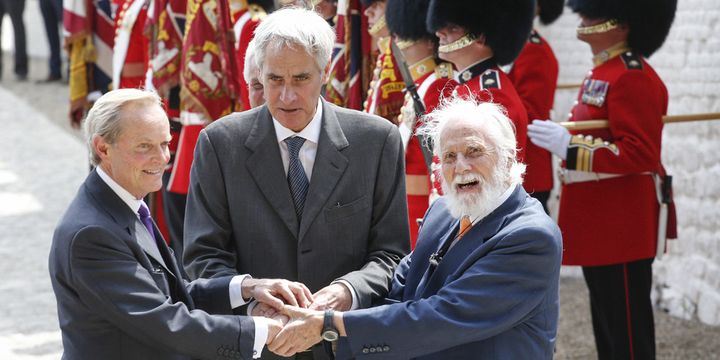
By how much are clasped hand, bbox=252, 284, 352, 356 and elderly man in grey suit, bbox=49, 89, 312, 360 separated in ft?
0.08

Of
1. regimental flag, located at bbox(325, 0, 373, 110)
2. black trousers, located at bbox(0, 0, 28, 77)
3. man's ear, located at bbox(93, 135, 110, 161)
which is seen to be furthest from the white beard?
black trousers, located at bbox(0, 0, 28, 77)

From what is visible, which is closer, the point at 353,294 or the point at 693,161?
the point at 353,294

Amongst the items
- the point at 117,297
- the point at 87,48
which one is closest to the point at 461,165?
the point at 117,297

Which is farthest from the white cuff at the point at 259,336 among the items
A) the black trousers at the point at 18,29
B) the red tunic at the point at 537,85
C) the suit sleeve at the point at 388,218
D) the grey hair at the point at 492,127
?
the black trousers at the point at 18,29

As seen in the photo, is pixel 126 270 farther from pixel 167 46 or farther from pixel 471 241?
pixel 167 46

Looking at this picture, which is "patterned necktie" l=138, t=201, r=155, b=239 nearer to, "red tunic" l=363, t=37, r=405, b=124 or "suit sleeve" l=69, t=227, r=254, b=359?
"suit sleeve" l=69, t=227, r=254, b=359

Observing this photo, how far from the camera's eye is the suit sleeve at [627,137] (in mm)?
4727

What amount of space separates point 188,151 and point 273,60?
257 cm

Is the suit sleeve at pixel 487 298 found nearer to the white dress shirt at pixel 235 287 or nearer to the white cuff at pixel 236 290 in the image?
the white dress shirt at pixel 235 287

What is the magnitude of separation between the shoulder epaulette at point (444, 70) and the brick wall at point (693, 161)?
1828 millimetres

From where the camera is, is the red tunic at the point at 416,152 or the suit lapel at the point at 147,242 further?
the red tunic at the point at 416,152

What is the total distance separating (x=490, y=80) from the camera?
14.6 feet

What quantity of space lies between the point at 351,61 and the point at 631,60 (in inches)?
51.3

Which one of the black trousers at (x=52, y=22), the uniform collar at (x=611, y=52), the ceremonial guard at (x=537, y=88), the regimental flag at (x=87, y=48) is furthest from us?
the black trousers at (x=52, y=22)
